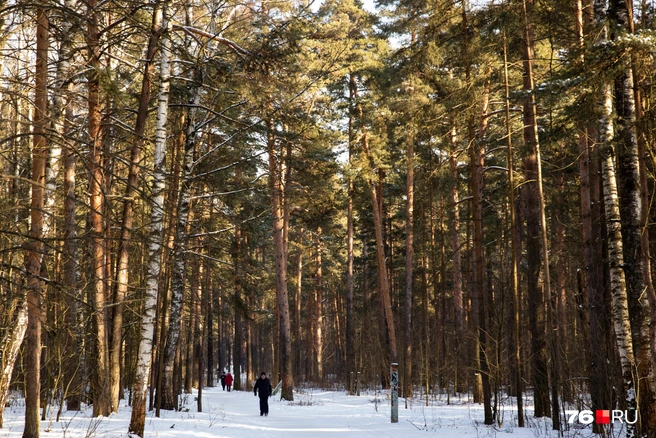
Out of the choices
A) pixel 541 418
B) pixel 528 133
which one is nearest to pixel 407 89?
pixel 528 133

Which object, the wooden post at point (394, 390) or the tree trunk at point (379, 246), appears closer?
the wooden post at point (394, 390)

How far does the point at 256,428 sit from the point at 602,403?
26.3 feet

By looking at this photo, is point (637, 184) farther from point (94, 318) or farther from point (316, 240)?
point (316, 240)

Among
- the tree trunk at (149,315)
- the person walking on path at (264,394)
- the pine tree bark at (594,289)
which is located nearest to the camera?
the tree trunk at (149,315)

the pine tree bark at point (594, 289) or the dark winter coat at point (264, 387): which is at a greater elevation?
the pine tree bark at point (594, 289)

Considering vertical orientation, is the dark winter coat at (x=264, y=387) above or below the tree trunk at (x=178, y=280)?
below

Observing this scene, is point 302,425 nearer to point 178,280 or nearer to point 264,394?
point 264,394

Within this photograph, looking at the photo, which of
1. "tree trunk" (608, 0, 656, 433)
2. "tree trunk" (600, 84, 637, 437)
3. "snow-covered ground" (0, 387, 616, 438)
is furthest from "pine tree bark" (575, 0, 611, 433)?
"snow-covered ground" (0, 387, 616, 438)

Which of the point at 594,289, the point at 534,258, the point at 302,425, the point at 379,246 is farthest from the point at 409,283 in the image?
the point at 594,289

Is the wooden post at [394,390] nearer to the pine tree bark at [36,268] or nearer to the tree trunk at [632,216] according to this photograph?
the tree trunk at [632,216]

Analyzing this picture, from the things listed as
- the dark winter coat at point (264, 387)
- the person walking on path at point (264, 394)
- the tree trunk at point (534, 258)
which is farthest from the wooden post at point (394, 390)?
the dark winter coat at point (264, 387)

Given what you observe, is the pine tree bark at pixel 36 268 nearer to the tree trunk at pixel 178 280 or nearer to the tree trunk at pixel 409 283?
the tree trunk at pixel 178 280

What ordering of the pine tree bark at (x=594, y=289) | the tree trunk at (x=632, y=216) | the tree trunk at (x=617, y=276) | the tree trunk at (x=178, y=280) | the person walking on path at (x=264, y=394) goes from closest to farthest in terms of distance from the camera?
the tree trunk at (x=632, y=216), the tree trunk at (x=617, y=276), the pine tree bark at (x=594, y=289), the tree trunk at (x=178, y=280), the person walking on path at (x=264, y=394)

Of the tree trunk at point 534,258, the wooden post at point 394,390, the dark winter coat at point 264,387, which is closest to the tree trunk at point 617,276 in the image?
the tree trunk at point 534,258
